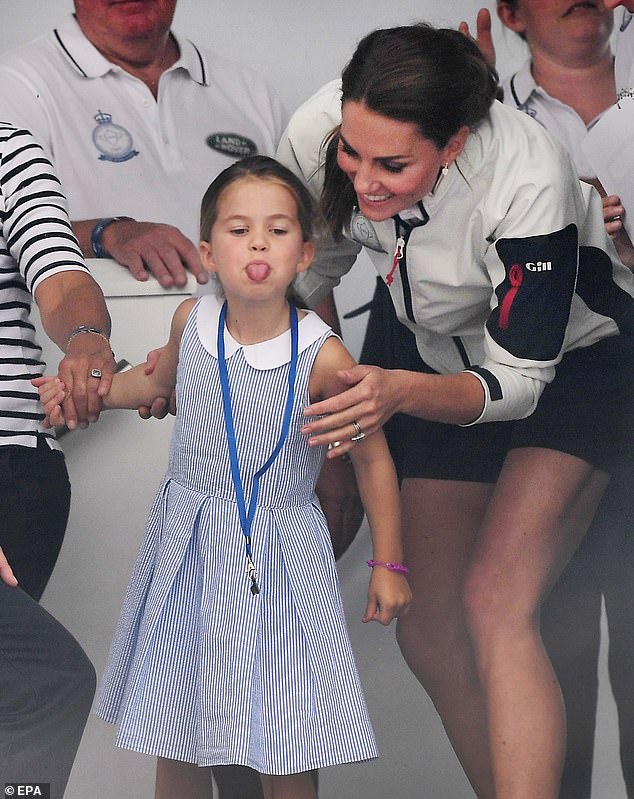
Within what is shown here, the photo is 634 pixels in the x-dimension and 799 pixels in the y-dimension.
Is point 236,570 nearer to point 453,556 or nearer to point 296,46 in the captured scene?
point 453,556

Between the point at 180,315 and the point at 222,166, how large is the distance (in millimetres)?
520

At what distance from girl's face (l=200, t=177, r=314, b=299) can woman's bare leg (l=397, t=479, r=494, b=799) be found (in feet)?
1.73

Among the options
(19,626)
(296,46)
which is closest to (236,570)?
(19,626)

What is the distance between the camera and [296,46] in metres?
2.20

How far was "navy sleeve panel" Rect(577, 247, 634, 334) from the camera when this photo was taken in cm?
185

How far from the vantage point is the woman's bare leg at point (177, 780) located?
1795 millimetres

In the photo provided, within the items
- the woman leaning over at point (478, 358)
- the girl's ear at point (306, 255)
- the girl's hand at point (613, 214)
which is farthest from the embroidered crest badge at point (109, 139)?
the girl's hand at point (613, 214)

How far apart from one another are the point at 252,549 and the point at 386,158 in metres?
0.59

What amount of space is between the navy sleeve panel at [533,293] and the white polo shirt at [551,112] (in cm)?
46

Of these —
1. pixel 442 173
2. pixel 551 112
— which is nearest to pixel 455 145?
pixel 442 173

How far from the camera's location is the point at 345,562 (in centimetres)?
227

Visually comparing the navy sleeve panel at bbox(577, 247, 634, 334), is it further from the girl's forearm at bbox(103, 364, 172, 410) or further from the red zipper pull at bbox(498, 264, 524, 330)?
the girl's forearm at bbox(103, 364, 172, 410)

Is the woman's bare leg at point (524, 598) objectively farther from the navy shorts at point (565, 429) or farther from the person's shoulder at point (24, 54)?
the person's shoulder at point (24, 54)

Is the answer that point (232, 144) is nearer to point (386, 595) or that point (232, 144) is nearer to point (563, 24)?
point (563, 24)
